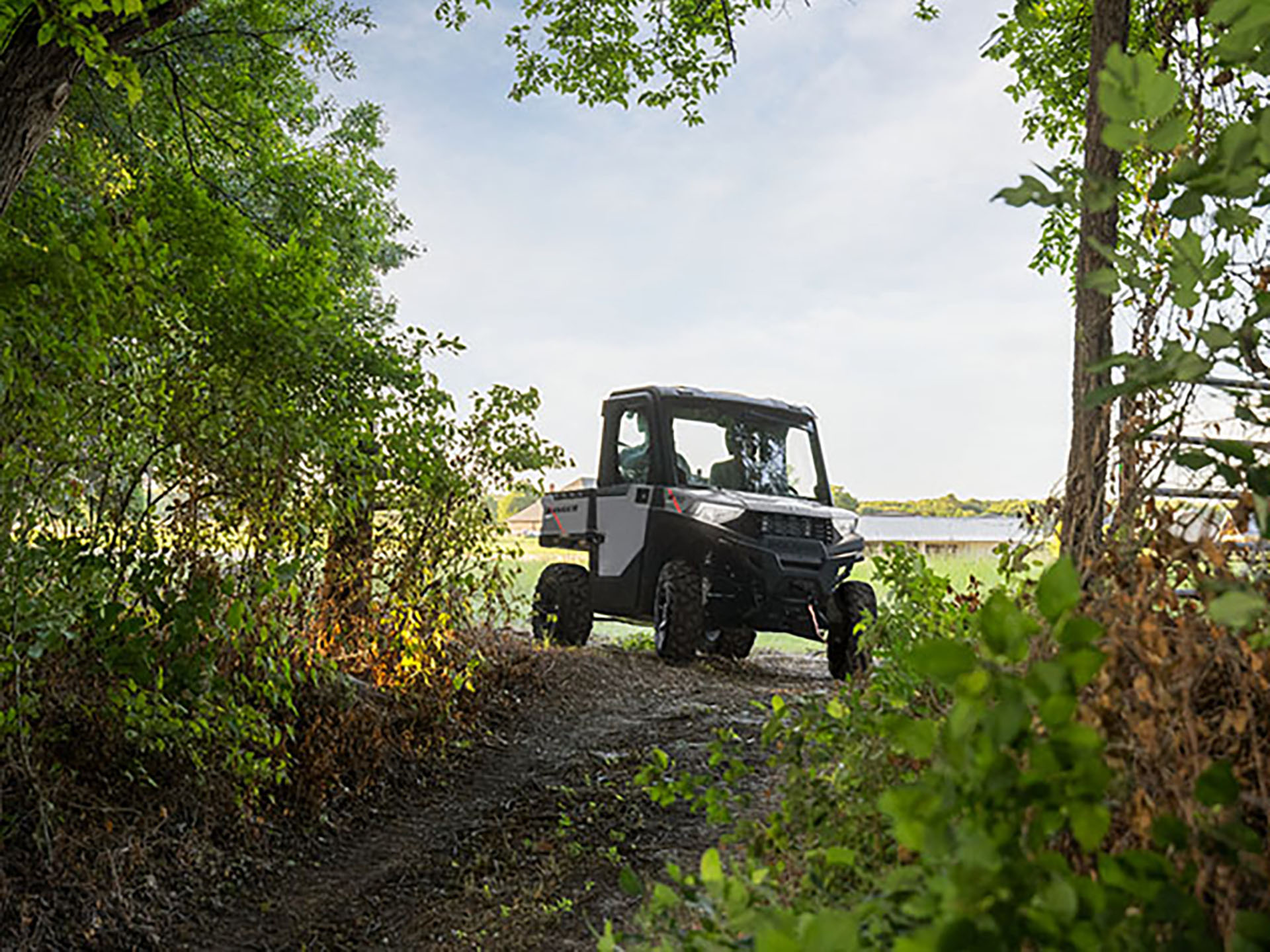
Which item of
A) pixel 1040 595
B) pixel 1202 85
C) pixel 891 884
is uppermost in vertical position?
pixel 1202 85

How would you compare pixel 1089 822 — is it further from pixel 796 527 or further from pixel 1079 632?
pixel 796 527

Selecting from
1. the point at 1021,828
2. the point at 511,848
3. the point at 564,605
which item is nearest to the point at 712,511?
the point at 564,605

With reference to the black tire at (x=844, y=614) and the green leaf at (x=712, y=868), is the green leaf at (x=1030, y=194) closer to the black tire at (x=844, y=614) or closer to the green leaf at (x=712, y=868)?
the green leaf at (x=712, y=868)

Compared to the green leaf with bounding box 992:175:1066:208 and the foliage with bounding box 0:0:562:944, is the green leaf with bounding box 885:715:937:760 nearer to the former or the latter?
the green leaf with bounding box 992:175:1066:208

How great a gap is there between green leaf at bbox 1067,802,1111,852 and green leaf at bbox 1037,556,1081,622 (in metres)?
0.21

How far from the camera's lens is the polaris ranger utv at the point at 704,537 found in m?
8.48

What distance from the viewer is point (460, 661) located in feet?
21.2

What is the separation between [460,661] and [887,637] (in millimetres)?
3171

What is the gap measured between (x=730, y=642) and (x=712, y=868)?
28.7ft

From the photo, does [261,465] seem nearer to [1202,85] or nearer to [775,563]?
[1202,85]

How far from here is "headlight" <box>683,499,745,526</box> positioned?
8484 mm

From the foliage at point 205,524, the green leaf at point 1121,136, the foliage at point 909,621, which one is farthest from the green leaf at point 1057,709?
the foliage at point 205,524

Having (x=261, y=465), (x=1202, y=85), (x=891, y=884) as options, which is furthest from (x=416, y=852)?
(x=1202, y=85)

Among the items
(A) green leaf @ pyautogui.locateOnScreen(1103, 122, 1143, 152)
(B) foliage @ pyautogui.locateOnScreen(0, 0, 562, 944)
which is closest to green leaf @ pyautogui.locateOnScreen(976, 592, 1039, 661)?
(A) green leaf @ pyautogui.locateOnScreen(1103, 122, 1143, 152)
